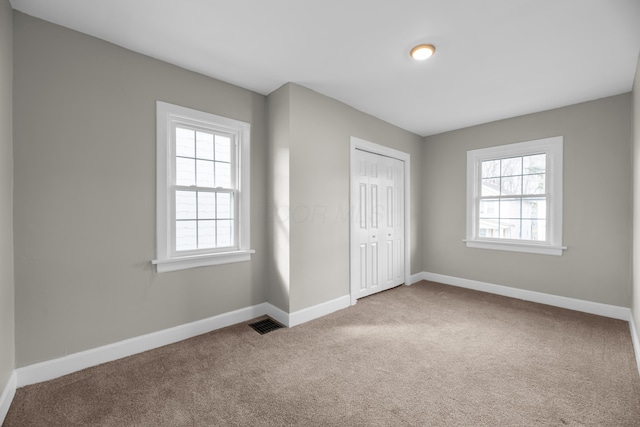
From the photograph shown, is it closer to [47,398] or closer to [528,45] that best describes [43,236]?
[47,398]

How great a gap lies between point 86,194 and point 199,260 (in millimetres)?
1054

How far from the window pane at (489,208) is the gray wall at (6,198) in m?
5.21

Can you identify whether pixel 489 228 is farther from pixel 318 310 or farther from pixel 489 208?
pixel 318 310

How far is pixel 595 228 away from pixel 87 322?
5317mm

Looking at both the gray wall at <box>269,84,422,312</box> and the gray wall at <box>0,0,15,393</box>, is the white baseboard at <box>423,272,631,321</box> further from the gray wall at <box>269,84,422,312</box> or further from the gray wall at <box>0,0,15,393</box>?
the gray wall at <box>0,0,15,393</box>

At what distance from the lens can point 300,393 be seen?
6.27ft

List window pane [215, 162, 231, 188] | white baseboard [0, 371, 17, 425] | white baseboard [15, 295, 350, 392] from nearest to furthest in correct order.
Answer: white baseboard [0, 371, 17, 425], white baseboard [15, 295, 350, 392], window pane [215, 162, 231, 188]

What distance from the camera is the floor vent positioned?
2.88 m

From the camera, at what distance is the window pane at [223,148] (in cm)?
297

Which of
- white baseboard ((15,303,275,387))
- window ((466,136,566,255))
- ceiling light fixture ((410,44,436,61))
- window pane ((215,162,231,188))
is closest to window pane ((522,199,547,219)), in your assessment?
window ((466,136,566,255))

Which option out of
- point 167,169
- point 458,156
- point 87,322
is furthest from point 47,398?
point 458,156

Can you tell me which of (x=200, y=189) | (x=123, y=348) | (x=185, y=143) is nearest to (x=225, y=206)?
(x=200, y=189)

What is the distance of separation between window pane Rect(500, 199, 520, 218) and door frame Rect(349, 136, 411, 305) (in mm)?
1323

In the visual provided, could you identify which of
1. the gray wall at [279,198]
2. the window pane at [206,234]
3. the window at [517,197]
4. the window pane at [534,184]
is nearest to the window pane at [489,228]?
the window at [517,197]
